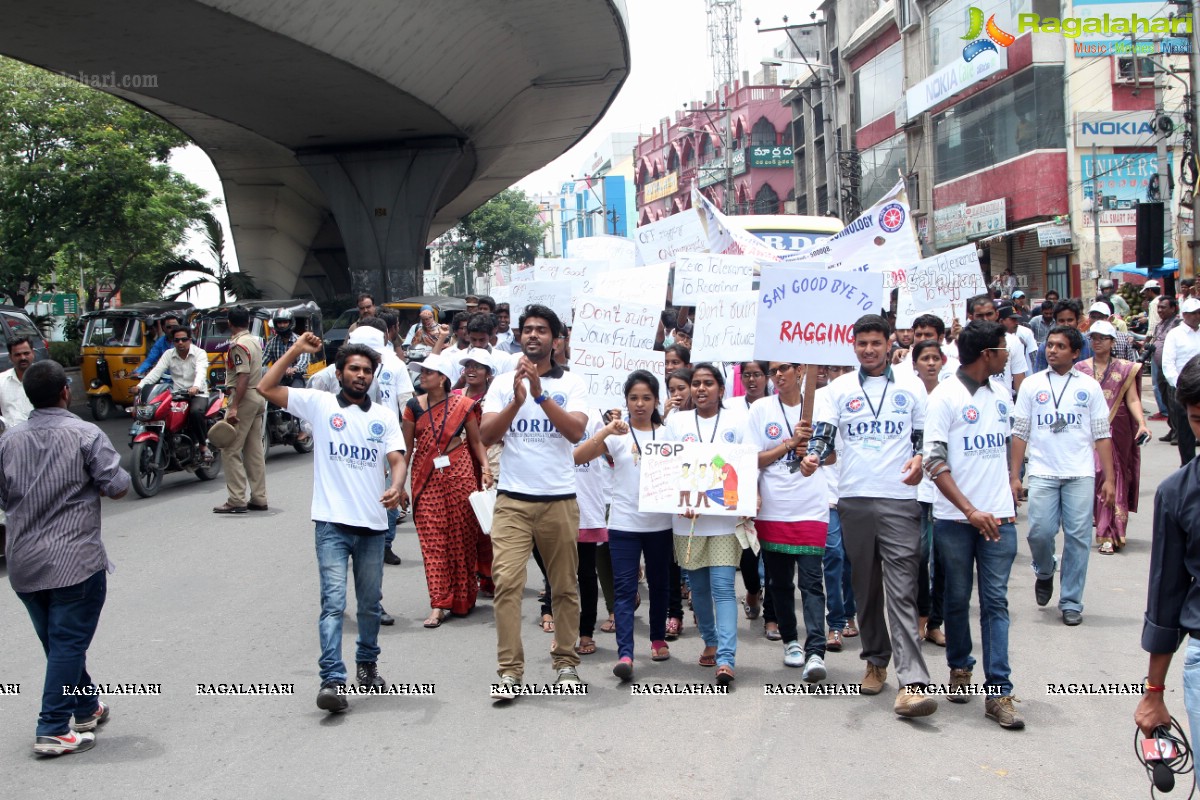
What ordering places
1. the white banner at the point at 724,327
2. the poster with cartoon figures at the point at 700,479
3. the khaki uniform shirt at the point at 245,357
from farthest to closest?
1. the khaki uniform shirt at the point at 245,357
2. the white banner at the point at 724,327
3. the poster with cartoon figures at the point at 700,479

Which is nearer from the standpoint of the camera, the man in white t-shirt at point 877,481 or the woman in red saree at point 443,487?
the man in white t-shirt at point 877,481

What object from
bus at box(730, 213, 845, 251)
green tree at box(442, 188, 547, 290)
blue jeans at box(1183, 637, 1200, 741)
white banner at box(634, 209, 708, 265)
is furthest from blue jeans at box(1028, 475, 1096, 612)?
green tree at box(442, 188, 547, 290)

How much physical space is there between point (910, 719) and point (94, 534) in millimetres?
3700

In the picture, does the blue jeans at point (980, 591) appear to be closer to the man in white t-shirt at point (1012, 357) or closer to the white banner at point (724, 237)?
the man in white t-shirt at point (1012, 357)

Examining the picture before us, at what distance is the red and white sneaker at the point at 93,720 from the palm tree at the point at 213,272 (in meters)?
29.5

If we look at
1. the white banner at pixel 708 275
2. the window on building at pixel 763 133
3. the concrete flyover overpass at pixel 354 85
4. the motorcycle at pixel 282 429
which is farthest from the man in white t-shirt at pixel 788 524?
the window on building at pixel 763 133

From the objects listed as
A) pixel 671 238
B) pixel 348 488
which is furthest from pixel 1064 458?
pixel 671 238

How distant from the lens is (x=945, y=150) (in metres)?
39.8

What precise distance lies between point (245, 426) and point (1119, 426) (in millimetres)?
7879

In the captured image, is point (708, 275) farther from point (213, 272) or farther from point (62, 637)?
point (213, 272)

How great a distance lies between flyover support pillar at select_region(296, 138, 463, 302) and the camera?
3450 centimetres

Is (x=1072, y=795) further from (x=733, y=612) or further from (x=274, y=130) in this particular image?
(x=274, y=130)

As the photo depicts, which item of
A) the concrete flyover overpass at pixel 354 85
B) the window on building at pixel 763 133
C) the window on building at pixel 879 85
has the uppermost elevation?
the window on building at pixel 763 133

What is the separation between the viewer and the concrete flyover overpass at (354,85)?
67.8 ft
